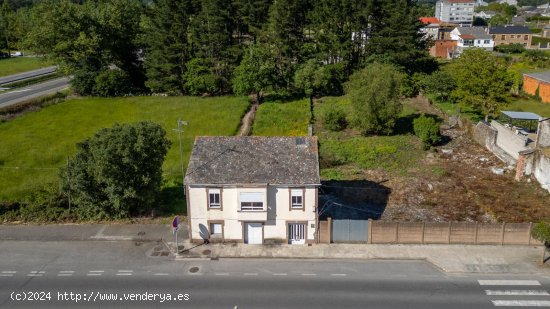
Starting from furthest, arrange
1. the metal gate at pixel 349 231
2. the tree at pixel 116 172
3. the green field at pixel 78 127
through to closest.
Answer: the green field at pixel 78 127 → the tree at pixel 116 172 → the metal gate at pixel 349 231

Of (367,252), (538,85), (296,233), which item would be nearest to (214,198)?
(296,233)

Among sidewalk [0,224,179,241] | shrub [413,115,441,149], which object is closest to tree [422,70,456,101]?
shrub [413,115,441,149]

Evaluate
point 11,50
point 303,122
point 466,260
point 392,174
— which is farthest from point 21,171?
point 11,50

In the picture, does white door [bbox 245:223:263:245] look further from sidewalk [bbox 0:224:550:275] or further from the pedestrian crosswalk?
the pedestrian crosswalk

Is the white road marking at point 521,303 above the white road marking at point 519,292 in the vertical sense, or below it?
above

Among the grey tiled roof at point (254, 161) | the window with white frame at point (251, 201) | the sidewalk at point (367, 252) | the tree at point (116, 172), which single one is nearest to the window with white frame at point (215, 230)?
the sidewalk at point (367, 252)

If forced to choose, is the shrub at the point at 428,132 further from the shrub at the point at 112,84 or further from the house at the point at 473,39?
the house at the point at 473,39

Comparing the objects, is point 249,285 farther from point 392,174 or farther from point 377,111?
point 377,111

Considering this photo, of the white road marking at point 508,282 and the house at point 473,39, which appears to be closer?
the white road marking at point 508,282
